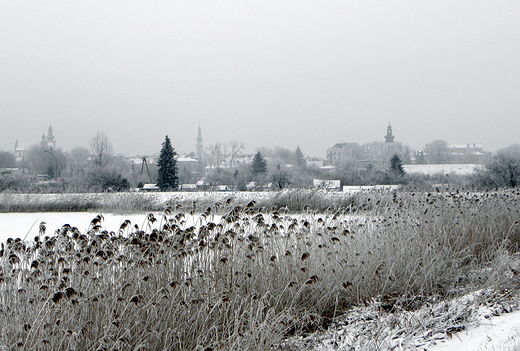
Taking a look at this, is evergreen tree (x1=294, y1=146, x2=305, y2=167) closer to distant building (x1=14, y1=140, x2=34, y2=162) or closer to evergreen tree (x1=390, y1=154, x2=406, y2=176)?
evergreen tree (x1=390, y1=154, x2=406, y2=176)

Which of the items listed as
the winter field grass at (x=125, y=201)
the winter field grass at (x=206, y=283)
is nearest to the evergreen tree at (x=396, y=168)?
the winter field grass at (x=125, y=201)

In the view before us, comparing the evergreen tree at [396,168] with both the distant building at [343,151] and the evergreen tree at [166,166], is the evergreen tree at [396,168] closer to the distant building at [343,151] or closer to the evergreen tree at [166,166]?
the evergreen tree at [166,166]

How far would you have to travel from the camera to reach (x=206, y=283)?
4117 millimetres

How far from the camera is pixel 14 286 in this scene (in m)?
3.61

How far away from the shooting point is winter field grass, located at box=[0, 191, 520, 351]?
318cm

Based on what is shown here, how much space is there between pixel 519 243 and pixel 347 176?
40962mm

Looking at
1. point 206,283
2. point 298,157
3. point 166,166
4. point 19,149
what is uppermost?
point 19,149

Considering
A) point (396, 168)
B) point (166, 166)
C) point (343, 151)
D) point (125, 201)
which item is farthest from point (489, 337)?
point (343, 151)

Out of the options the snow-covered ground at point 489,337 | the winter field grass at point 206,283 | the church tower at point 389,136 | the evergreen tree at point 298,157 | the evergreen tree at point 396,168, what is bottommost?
the snow-covered ground at point 489,337

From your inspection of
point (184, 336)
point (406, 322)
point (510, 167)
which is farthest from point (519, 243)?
point (510, 167)

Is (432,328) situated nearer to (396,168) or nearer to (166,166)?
A: (166,166)

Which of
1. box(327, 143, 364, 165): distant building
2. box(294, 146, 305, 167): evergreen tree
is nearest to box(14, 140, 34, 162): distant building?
box(294, 146, 305, 167): evergreen tree

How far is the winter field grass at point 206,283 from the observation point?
125 inches

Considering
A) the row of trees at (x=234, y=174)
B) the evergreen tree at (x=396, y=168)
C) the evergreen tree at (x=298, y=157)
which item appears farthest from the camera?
the evergreen tree at (x=298, y=157)
